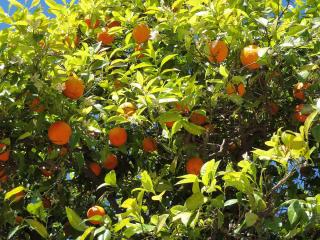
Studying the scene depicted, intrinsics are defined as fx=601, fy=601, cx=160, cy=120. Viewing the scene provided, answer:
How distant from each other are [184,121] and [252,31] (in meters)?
0.65

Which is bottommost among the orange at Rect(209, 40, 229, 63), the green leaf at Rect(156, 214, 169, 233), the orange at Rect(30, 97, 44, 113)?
the green leaf at Rect(156, 214, 169, 233)

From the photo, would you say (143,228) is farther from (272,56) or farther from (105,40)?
(105,40)

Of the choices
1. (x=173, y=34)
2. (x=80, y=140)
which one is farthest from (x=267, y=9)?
(x=80, y=140)

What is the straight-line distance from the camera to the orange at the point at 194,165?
2.57 metres

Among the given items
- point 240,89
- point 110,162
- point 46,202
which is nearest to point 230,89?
point 240,89

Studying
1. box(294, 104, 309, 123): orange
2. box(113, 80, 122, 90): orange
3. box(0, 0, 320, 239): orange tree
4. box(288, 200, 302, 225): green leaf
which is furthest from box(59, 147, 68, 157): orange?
box(288, 200, 302, 225): green leaf

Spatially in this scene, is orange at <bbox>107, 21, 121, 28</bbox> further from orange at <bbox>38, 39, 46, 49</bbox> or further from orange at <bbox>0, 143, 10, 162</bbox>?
orange at <bbox>0, 143, 10, 162</bbox>

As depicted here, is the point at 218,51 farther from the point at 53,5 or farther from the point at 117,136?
the point at 53,5

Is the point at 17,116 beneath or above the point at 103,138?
above

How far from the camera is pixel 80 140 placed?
9.09 ft

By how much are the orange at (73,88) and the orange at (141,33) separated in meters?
0.59

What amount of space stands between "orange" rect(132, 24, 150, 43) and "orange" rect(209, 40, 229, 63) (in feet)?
1.80

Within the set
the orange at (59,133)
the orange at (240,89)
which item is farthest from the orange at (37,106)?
the orange at (240,89)

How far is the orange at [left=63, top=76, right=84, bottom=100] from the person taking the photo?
8.73ft
